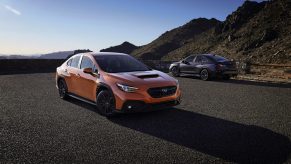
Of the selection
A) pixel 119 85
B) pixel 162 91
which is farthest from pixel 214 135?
pixel 119 85

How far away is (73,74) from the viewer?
9.21 metres

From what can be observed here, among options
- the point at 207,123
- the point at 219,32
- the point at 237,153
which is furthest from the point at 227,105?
the point at 219,32

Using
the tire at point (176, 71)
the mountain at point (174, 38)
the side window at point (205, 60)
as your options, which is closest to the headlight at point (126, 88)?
the side window at point (205, 60)

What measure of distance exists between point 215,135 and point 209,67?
36.2 ft

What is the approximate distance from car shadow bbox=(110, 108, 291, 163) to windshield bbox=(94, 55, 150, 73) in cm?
124

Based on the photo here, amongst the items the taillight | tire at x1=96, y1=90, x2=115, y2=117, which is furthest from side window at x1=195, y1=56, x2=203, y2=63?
tire at x1=96, y1=90, x2=115, y2=117

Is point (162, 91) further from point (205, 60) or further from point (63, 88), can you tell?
point (205, 60)

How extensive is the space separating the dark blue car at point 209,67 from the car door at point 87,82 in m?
9.16

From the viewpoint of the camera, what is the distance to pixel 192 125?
6.82 metres

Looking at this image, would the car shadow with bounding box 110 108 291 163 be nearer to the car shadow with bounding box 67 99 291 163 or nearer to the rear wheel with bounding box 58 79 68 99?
the car shadow with bounding box 67 99 291 163

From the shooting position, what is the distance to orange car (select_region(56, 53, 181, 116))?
23.3 feet

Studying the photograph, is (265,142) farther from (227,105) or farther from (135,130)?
(227,105)

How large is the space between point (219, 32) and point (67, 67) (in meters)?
72.2

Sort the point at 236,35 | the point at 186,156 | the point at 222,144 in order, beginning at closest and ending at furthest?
1. the point at 186,156
2. the point at 222,144
3. the point at 236,35
